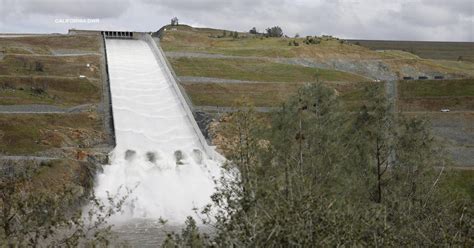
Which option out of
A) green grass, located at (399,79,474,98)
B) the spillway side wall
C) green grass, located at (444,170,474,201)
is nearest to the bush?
the spillway side wall

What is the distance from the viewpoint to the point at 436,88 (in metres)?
59.2

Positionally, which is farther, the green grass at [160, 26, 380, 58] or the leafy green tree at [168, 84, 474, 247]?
the green grass at [160, 26, 380, 58]

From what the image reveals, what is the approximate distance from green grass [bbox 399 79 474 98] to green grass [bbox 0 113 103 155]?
3086 centimetres

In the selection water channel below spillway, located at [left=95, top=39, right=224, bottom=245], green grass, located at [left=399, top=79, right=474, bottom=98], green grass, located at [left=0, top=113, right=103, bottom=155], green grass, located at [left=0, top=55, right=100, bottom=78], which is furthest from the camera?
green grass, located at [left=0, top=55, right=100, bottom=78]

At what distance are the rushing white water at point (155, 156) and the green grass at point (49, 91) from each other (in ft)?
8.27

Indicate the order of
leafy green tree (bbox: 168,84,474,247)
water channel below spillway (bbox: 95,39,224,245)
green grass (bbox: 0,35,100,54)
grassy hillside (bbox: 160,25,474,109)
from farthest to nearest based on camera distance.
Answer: green grass (bbox: 0,35,100,54), grassy hillside (bbox: 160,25,474,109), water channel below spillway (bbox: 95,39,224,245), leafy green tree (bbox: 168,84,474,247)

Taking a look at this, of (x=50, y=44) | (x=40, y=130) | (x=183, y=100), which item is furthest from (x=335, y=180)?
(x=50, y=44)

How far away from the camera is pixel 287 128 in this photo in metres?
30.5

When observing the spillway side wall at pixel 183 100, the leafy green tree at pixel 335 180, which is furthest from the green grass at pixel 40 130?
the leafy green tree at pixel 335 180

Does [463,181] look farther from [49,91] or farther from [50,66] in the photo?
[50,66]

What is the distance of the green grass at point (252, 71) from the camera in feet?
217

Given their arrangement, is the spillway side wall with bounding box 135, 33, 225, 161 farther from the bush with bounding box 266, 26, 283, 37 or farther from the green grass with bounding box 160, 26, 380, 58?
the bush with bounding box 266, 26, 283, 37

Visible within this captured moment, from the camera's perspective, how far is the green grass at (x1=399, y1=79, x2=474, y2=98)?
188 feet

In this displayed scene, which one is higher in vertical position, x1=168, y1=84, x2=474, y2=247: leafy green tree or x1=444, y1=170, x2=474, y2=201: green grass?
x1=168, y1=84, x2=474, y2=247: leafy green tree
